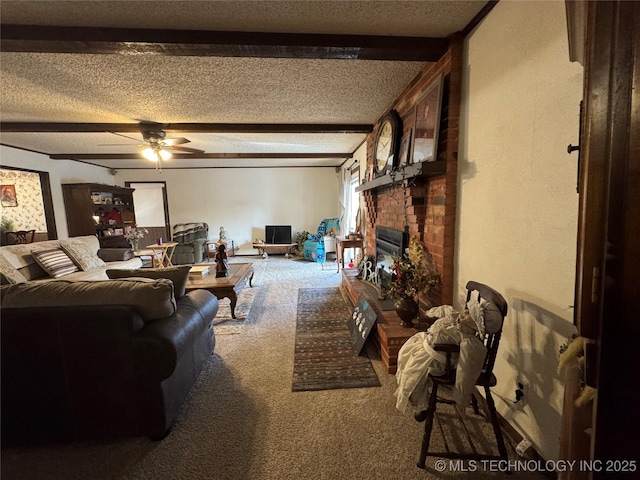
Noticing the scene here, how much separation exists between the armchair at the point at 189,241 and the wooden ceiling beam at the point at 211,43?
4743 mm

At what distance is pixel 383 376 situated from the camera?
2.04m

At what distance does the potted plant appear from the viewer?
79.5 inches

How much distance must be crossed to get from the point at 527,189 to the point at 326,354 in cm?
184

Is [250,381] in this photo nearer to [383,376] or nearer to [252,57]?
[383,376]

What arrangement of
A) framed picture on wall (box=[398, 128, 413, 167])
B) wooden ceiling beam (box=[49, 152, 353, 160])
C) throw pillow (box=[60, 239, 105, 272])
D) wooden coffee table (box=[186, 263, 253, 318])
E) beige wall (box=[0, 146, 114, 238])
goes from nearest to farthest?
framed picture on wall (box=[398, 128, 413, 167]) → wooden coffee table (box=[186, 263, 253, 318]) → throw pillow (box=[60, 239, 105, 272]) → beige wall (box=[0, 146, 114, 238]) → wooden ceiling beam (box=[49, 152, 353, 160])

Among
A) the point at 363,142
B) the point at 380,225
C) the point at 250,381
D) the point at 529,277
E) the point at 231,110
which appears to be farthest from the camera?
the point at 363,142

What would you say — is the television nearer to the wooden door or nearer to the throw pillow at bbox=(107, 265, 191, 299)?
the throw pillow at bbox=(107, 265, 191, 299)

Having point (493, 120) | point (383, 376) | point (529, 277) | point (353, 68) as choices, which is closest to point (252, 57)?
point (353, 68)

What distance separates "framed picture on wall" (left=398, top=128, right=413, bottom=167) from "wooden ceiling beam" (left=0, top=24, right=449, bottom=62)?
66 cm

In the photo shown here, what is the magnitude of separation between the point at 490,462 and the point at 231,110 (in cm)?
345

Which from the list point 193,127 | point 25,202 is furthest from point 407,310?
point 25,202

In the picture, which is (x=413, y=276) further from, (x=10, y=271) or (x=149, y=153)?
(x=10, y=271)

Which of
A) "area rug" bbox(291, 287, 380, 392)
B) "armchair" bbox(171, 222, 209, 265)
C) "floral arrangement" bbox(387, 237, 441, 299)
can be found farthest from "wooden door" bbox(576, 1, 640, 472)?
"armchair" bbox(171, 222, 209, 265)

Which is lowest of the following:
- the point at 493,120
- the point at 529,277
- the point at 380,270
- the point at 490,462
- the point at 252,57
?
the point at 490,462
